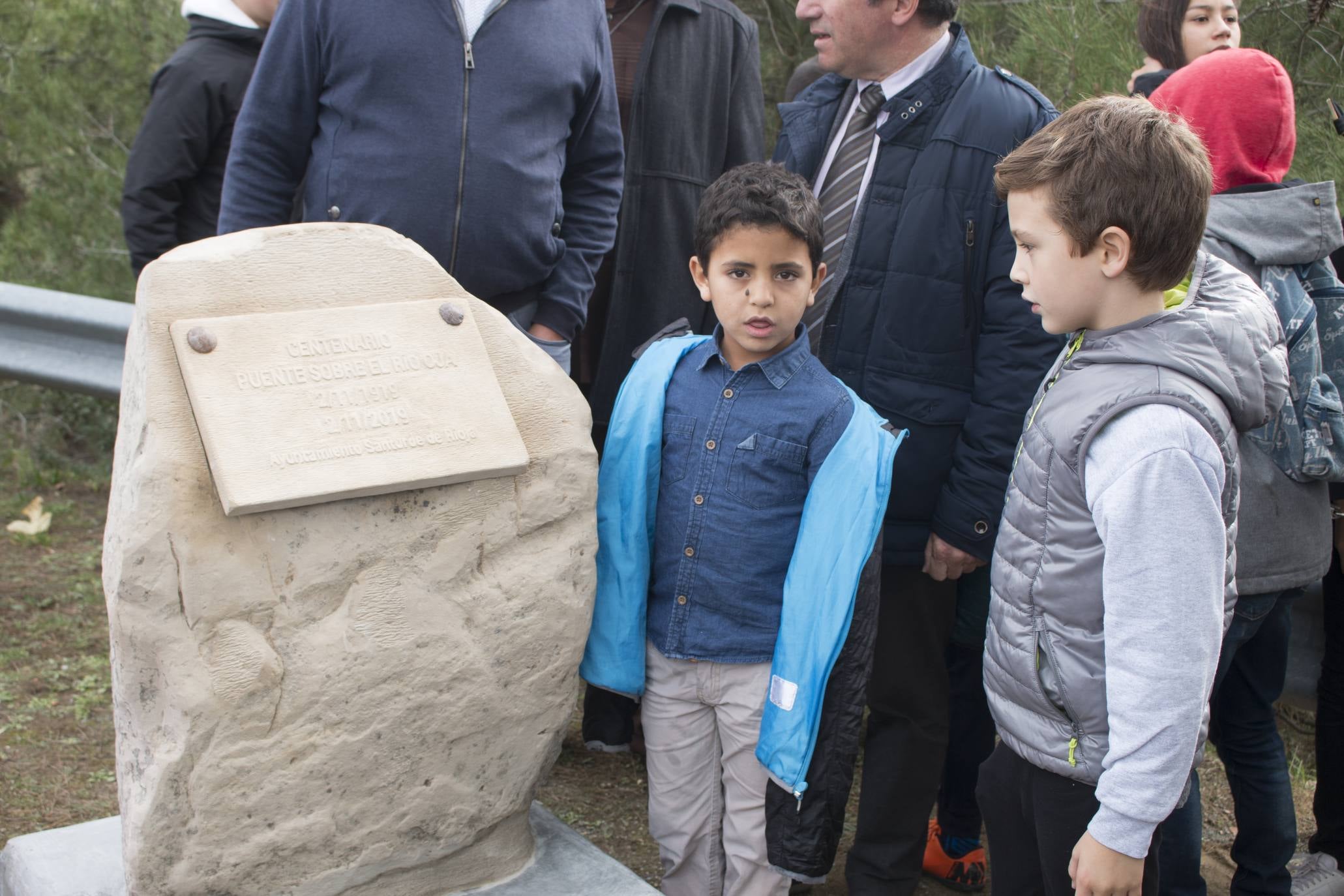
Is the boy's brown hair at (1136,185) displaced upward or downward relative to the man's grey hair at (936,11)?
downward

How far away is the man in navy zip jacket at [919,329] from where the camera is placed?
239 cm

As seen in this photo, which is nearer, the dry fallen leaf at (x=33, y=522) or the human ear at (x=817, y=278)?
the human ear at (x=817, y=278)

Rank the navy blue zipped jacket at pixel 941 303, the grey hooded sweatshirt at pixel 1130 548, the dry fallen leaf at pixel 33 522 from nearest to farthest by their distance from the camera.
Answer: the grey hooded sweatshirt at pixel 1130 548 < the navy blue zipped jacket at pixel 941 303 < the dry fallen leaf at pixel 33 522

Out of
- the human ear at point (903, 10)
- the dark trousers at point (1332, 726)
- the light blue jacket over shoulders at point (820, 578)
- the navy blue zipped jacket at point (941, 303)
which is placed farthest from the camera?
the dark trousers at point (1332, 726)

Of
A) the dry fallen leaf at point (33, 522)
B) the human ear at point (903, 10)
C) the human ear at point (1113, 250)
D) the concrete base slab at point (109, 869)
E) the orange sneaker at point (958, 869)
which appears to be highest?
the human ear at point (903, 10)

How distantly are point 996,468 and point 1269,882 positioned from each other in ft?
3.34

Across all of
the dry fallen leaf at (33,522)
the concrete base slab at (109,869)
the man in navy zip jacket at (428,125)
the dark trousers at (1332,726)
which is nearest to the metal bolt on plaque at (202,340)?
the man in navy zip jacket at (428,125)

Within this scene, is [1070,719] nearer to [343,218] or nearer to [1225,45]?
[343,218]

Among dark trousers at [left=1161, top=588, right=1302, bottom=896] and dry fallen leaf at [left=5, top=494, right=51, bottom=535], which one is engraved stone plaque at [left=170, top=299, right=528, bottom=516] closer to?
dark trousers at [left=1161, top=588, right=1302, bottom=896]

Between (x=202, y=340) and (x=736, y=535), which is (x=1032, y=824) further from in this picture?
(x=202, y=340)

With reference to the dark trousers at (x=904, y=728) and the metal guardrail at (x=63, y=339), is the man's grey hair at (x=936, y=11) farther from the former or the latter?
the metal guardrail at (x=63, y=339)

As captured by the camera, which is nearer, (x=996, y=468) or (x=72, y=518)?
(x=996, y=468)

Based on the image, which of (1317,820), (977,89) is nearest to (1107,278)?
(977,89)

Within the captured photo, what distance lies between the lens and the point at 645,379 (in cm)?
228
